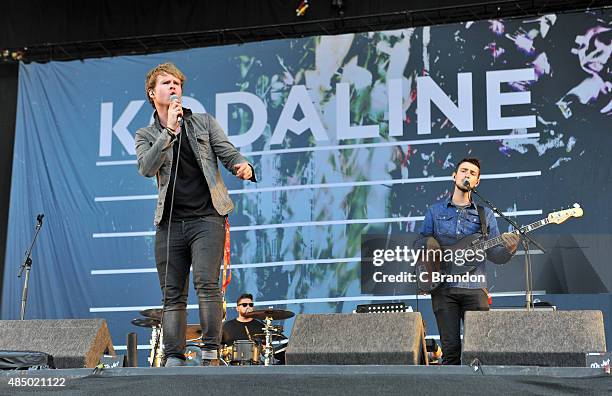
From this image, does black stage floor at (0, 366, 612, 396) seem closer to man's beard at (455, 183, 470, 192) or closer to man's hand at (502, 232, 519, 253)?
man's beard at (455, 183, 470, 192)

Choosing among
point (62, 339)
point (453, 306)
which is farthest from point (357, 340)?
point (453, 306)

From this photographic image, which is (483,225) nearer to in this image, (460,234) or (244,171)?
(460,234)

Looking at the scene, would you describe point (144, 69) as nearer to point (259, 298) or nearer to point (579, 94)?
point (259, 298)

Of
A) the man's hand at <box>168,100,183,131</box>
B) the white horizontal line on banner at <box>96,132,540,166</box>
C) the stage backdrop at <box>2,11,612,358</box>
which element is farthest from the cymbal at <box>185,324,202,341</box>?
the man's hand at <box>168,100,183,131</box>

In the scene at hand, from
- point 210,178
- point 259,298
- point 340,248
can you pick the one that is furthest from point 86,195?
point 210,178

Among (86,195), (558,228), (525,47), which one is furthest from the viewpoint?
(86,195)

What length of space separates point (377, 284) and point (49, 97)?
4095mm

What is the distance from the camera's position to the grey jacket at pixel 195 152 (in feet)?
13.3

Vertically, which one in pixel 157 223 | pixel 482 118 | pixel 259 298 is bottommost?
Result: pixel 259 298

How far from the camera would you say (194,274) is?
13.3ft

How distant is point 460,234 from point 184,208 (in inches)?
101

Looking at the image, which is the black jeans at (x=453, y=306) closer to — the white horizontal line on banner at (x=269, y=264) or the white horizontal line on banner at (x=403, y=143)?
the white horizontal line on banner at (x=269, y=264)

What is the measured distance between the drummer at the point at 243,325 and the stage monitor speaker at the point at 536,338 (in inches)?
174

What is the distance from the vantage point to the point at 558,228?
312 inches
